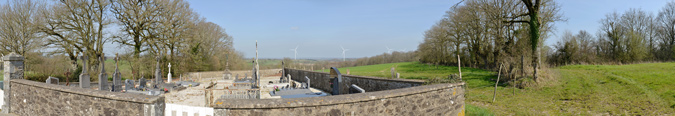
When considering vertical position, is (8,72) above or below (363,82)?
above

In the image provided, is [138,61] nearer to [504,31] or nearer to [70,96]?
[70,96]

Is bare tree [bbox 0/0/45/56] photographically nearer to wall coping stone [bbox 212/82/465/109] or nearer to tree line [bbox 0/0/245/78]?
tree line [bbox 0/0/245/78]

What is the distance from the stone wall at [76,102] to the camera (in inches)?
234

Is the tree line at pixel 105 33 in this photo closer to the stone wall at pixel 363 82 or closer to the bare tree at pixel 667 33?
the stone wall at pixel 363 82

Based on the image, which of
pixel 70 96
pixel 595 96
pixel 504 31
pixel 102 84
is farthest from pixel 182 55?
pixel 595 96

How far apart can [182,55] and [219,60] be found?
5.83 metres

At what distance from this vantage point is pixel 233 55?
1459 inches

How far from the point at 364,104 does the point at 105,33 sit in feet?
84.6

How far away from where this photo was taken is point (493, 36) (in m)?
23.2

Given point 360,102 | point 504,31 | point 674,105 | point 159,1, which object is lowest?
point 674,105

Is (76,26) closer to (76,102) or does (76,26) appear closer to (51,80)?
(51,80)

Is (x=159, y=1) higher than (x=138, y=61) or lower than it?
higher

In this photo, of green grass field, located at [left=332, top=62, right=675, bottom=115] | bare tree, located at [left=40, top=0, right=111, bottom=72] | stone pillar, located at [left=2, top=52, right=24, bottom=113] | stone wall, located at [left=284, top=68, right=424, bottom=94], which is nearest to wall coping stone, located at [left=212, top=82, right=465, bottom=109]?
green grass field, located at [left=332, top=62, right=675, bottom=115]

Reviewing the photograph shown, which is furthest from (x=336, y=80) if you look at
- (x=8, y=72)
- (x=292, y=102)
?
(x=8, y=72)
